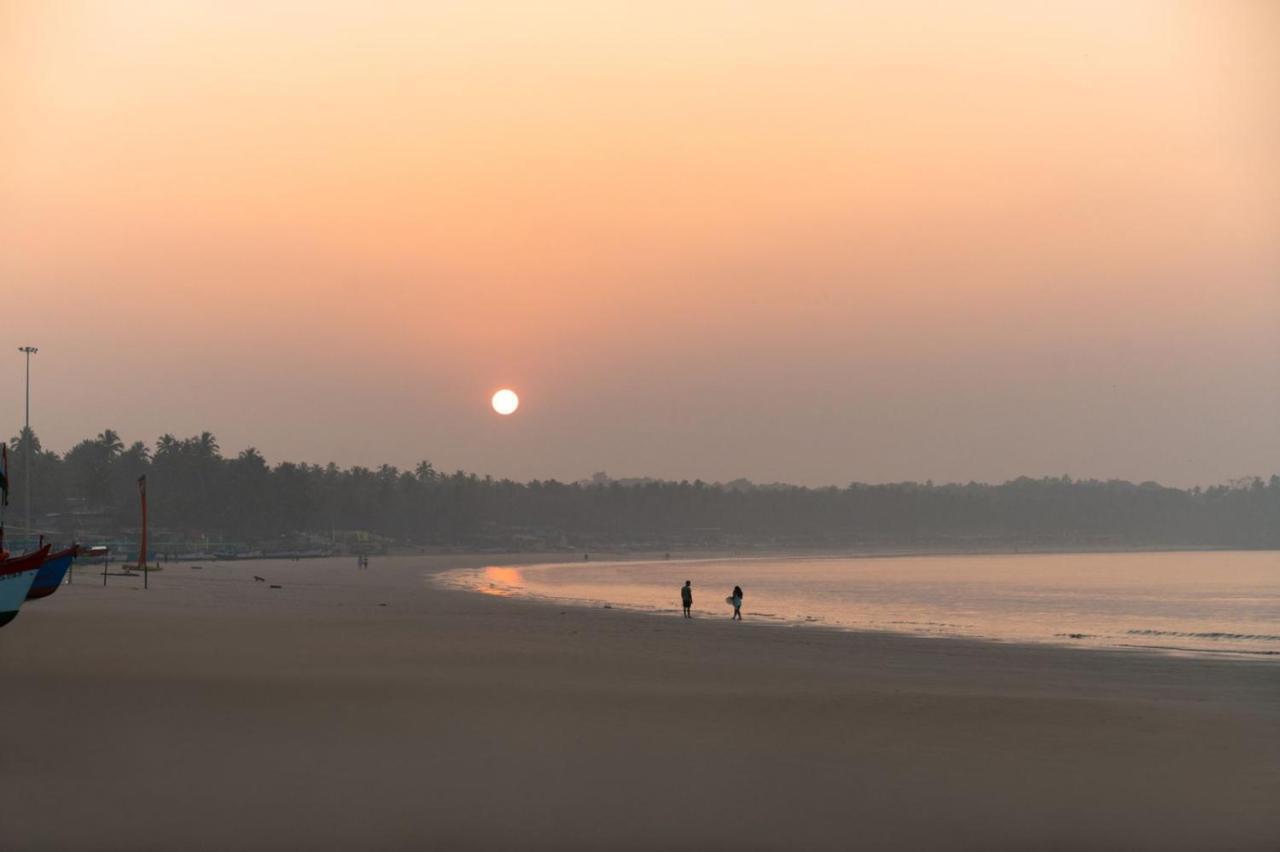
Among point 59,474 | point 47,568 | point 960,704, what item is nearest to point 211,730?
point 960,704

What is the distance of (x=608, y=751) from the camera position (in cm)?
1505

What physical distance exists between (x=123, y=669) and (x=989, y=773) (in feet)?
50.9

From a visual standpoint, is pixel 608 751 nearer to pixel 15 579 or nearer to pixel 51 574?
pixel 15 579

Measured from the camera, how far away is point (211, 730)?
15648mm

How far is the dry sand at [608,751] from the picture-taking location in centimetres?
1153

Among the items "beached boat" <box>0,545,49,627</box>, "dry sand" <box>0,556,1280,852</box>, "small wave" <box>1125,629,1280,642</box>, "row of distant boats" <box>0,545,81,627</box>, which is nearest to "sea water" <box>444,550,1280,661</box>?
"small wave" <box>1125,629,1280,642</box>

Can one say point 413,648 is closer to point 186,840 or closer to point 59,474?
point 186,840

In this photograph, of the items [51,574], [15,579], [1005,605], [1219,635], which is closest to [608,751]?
[15,579]

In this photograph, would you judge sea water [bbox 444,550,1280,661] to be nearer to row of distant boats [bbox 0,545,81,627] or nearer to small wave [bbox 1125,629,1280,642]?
small wave [bbox 1125,629,1280,642]

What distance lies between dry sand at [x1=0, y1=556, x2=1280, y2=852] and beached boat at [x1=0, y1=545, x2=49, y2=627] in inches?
125

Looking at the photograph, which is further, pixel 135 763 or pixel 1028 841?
pixel 135 763

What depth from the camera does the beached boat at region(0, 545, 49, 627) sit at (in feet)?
101

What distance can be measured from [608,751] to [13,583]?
22.2 meters

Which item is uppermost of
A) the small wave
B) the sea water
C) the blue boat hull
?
the blue boat hull
